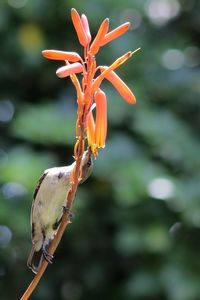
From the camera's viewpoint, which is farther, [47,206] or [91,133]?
[47,206]

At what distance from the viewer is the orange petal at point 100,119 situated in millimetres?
1769

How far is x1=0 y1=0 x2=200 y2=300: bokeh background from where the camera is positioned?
4.48 metres

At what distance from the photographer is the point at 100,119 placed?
5.90ft

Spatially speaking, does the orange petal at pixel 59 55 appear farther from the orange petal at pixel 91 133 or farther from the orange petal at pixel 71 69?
the orange petal at pixel 91 133

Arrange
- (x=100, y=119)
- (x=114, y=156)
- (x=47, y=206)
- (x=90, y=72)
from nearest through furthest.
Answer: (x=90, y=72), (x=100, y=119), (x=47, y=206), (x=114, y=156)

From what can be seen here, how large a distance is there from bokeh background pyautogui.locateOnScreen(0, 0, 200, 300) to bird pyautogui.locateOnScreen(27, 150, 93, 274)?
1.59 meters

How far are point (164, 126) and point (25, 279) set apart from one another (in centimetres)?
149

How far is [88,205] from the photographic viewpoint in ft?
16.0

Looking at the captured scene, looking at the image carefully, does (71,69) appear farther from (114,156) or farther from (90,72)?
(114,156)

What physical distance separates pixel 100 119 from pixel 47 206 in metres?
0.77

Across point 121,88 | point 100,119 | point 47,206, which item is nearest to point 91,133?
point 100,119

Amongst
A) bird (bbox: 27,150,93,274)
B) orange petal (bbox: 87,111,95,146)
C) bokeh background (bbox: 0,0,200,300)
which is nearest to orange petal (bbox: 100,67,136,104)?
orange petal (bbox: 87,111,95,146)

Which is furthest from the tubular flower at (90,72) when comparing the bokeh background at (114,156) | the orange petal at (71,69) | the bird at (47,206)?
the bokeh background at (114,156)

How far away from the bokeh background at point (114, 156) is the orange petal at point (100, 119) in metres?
2.45
